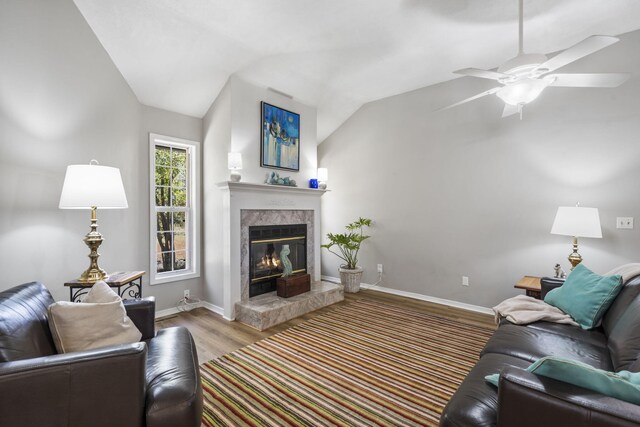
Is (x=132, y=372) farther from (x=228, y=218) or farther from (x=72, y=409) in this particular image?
(x=228, y=218)

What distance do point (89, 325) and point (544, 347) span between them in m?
2.50

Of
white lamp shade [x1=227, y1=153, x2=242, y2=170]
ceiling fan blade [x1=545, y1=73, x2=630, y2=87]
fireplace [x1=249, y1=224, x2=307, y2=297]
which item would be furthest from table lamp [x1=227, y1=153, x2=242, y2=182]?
ceiling fan blade [x1=545, y1=73, x2=630, y2=87]

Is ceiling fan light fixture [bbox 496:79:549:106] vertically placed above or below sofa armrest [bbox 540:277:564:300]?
above

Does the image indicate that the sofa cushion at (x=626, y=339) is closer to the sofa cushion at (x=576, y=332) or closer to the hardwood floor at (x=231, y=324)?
the sofa cushion at (x=576, y=332)

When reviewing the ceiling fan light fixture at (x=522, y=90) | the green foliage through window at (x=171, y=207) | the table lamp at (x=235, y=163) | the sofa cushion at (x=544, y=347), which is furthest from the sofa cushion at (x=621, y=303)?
the green foliage through window at (x=171, y=207)

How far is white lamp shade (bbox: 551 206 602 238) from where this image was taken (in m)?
2.74

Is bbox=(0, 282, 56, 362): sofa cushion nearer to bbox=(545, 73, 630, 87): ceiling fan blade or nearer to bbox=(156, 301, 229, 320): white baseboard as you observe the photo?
bbox=(156, 301, 229, 320): white baseboard

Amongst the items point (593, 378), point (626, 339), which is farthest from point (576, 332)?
point (593, 378)

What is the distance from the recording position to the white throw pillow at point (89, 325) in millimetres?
1473

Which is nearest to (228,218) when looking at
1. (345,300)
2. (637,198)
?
(345,300)

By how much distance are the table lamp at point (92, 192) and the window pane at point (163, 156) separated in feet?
4.31

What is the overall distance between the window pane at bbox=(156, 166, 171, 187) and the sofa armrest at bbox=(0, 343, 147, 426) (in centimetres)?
276

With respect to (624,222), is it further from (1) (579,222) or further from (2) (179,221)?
(2) (179,221)

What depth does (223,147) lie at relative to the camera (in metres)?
3.64
